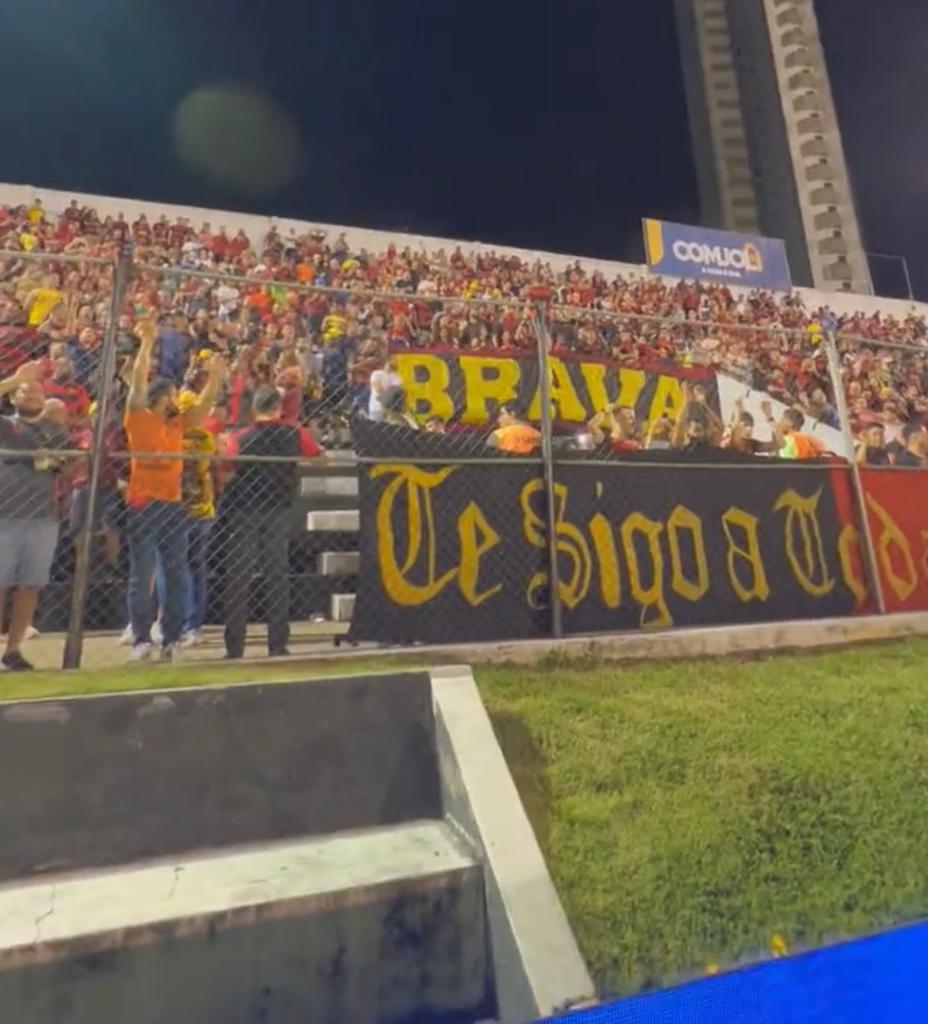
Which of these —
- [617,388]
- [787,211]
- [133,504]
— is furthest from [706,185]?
[133,504]

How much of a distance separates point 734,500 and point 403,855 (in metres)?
3.73

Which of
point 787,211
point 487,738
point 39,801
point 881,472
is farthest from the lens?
point 787,211

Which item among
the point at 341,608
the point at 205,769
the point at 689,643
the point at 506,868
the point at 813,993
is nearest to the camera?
the point at 813,993

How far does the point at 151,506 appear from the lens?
15.5 feet

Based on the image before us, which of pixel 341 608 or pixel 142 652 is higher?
pixel 341 608

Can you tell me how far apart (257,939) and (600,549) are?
3.24 metres

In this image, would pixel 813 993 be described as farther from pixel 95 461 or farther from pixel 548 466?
pixel 95 461

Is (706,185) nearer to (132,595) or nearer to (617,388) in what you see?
(617,388)

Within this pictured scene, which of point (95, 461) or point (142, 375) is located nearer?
point (95, 461)

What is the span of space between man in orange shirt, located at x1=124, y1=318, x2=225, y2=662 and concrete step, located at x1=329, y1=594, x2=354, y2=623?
1.05m

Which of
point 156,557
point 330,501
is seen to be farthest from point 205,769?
point 330,501

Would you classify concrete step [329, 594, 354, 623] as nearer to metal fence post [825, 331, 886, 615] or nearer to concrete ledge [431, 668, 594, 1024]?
concrete ledge [431, 668, 594, 1024]

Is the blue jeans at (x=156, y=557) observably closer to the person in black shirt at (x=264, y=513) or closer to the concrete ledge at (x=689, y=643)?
the person in black shirt at (x=264, y=513)

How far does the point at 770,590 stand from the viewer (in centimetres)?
557
